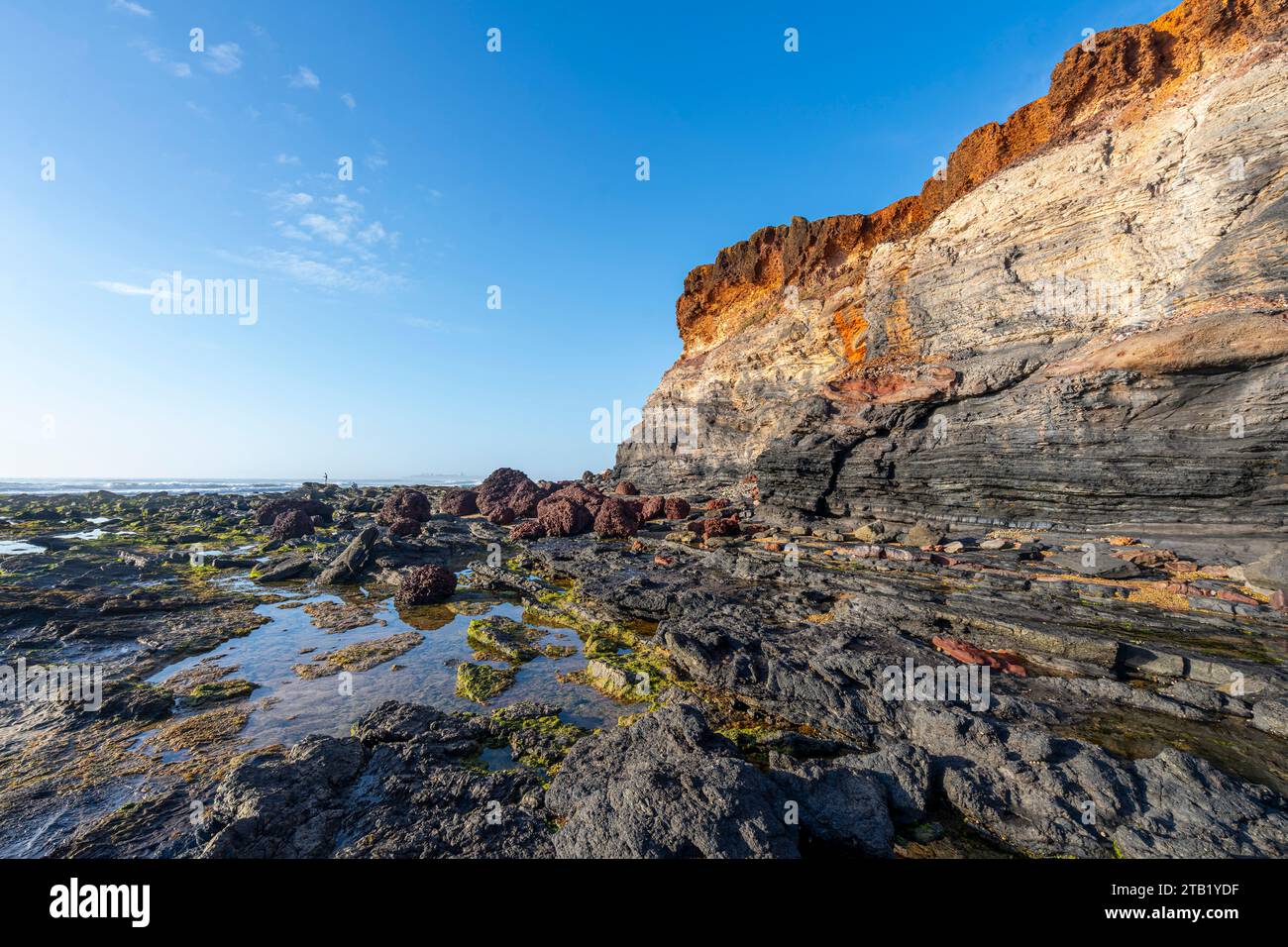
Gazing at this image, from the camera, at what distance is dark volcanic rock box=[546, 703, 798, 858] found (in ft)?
12.2

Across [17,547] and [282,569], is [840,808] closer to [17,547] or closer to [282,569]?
[282,569]

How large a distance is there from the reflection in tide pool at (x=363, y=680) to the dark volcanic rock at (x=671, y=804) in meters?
1.97

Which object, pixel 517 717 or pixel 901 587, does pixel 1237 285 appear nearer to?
pixel 901 587

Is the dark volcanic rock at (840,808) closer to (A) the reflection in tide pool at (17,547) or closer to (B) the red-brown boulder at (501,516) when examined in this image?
(B) the red-brown boulder at (501,516)

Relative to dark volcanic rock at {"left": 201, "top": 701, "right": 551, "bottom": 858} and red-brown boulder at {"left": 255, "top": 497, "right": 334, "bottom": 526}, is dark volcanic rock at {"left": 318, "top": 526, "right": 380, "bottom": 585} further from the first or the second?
red-brown boulder at {"left": 255, "top": 497, "right": 334, "bottom": 526}

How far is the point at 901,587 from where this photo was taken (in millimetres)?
11180

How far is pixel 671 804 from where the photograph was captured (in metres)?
4.00

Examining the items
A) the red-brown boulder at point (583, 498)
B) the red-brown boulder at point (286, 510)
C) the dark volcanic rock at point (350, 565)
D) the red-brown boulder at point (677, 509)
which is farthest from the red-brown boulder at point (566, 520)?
the red-brown boulder at point (286, 510)

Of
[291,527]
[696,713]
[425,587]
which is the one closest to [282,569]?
[425,587]

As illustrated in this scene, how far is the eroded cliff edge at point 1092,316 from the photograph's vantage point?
12375 mm

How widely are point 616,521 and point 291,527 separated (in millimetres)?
14909
